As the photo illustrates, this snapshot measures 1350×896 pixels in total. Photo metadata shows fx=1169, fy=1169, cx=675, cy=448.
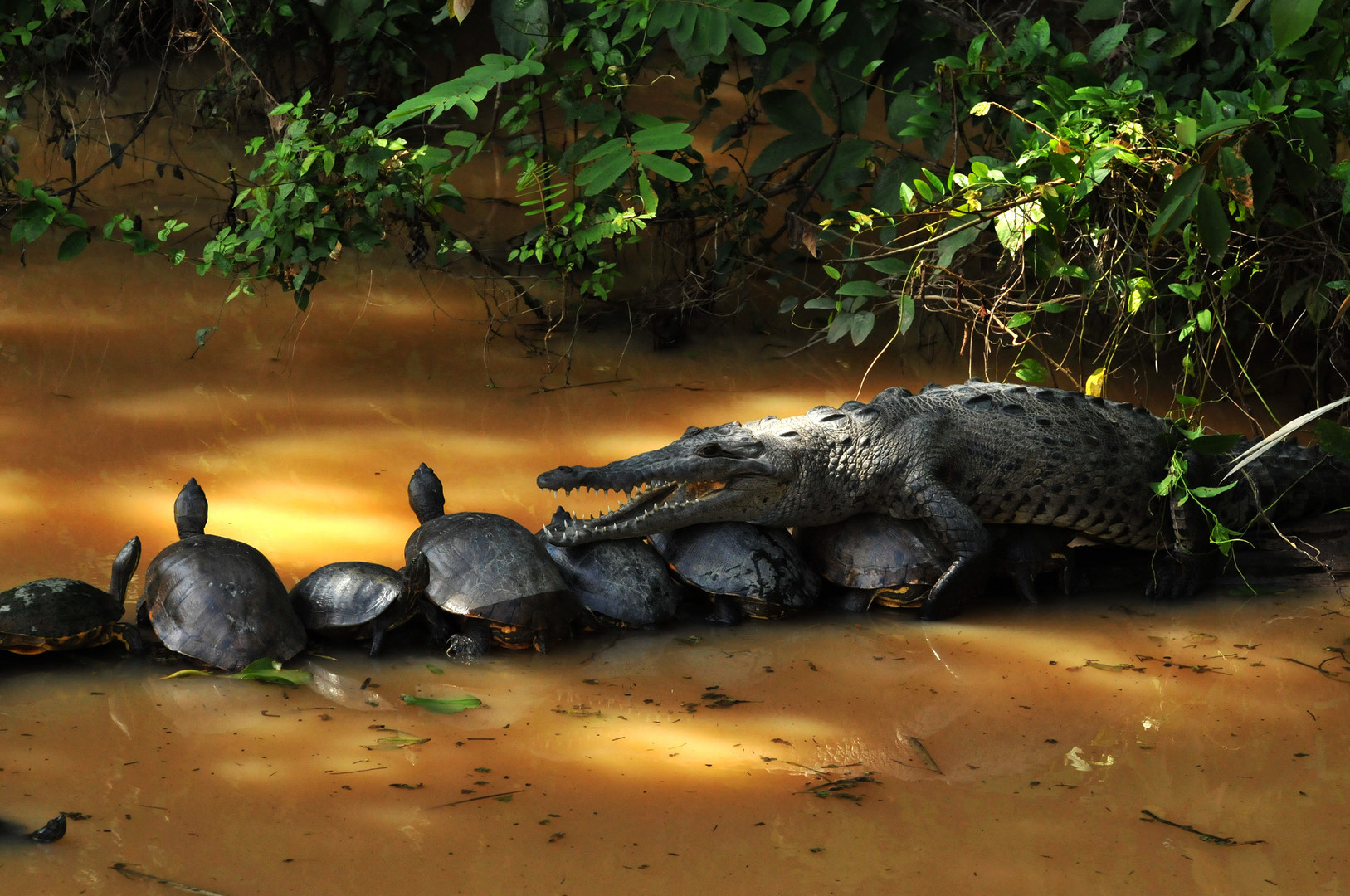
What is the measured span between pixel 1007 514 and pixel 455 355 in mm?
3363

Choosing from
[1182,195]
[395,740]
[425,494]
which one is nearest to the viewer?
[1182,195]

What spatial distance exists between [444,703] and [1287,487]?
3.30 m

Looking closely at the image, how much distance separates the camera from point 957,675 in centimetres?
366

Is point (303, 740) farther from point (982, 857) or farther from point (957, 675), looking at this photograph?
point (957, 675)

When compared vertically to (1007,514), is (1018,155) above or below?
above

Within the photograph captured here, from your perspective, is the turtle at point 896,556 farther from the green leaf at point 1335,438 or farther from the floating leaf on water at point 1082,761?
the green leaf at point 1335,438

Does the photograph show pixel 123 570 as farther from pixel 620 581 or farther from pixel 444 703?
pixel 620 581

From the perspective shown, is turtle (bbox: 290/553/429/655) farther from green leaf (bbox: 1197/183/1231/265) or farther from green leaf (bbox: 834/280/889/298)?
green leaf (bbox: 1197/183/1231/265)

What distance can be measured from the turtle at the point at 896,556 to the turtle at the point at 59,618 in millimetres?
2299

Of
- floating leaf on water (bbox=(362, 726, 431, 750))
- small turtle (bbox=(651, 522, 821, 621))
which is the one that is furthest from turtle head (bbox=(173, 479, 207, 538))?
small turtle (bbox=(651, 522, 821, 621))

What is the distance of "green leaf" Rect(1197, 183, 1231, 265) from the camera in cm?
298

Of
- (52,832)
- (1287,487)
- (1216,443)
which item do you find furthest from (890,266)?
(52,832)

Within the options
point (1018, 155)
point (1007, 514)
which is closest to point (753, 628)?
point (1007, 514)

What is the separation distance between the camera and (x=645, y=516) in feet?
13.4
